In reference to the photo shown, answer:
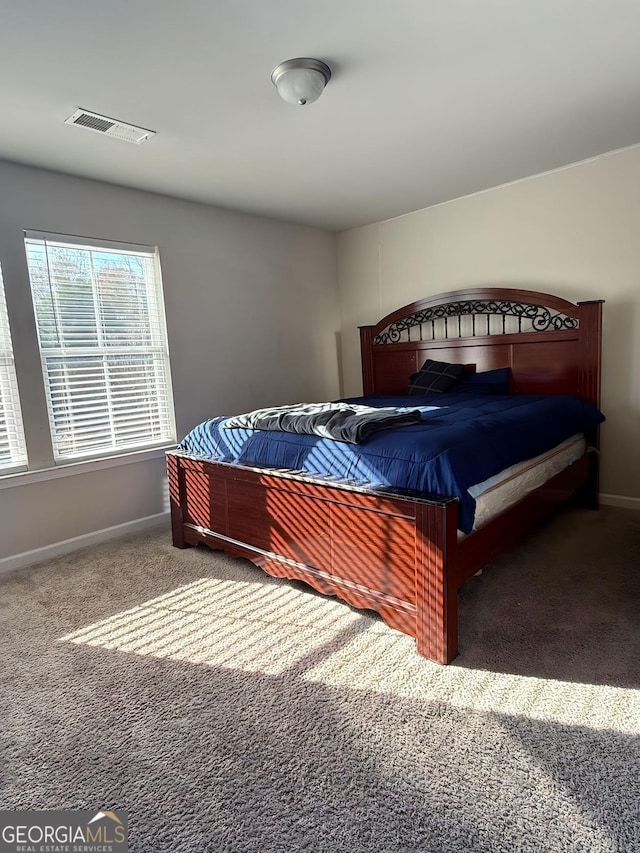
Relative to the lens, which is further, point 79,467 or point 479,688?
point 79,467

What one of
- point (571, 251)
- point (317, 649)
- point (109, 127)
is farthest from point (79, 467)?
point (571, 251)

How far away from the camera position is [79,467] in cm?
335

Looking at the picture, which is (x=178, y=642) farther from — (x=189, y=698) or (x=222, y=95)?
(x=222, y=95)

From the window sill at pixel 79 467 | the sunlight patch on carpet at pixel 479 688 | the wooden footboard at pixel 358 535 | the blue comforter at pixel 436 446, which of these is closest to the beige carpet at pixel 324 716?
the sunlight patch on carpet at pixel 479 688

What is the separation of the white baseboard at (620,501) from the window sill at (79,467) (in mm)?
3313

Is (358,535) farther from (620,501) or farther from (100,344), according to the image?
(620,501)

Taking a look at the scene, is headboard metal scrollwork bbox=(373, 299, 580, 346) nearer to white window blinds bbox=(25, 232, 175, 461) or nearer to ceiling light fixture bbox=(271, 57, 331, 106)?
white window blinds bbox=(25, 232, 175, 461)

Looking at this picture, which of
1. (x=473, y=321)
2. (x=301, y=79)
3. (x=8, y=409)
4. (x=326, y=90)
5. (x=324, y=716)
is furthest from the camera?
(x=473, y=321)

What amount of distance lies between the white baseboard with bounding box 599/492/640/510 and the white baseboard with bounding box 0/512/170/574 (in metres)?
3.32

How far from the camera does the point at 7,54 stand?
1960 millimetres

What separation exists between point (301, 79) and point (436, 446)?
1.71 meters

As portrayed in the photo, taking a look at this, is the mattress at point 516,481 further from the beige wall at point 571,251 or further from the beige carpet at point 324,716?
the beige wall at point 571,251

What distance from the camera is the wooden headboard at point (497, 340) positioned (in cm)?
355

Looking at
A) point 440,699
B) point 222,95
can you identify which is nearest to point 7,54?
point 222,95
